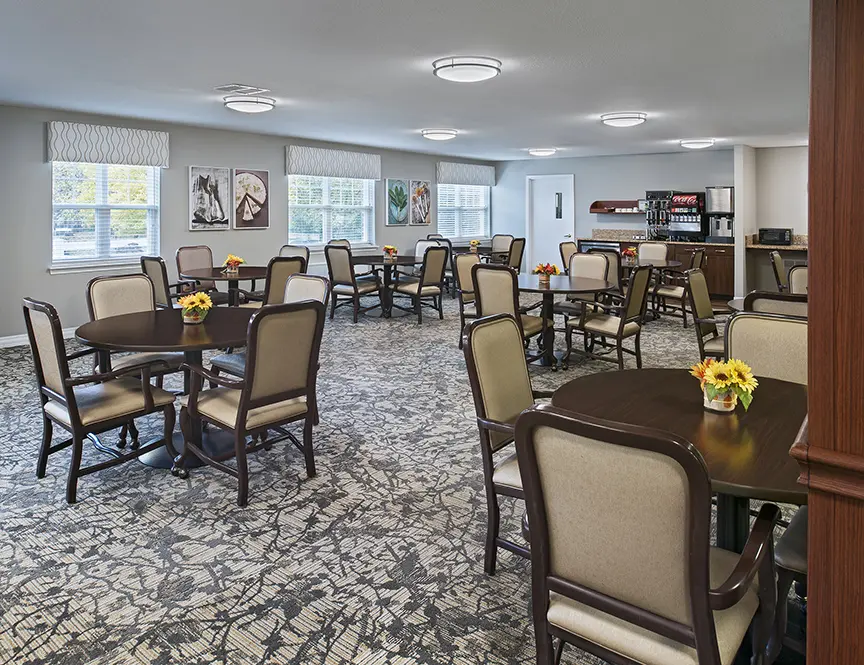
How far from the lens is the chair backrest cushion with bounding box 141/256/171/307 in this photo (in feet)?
20.4

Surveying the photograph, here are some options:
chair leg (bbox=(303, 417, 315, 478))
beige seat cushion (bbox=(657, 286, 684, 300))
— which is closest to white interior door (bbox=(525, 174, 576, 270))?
beige seat cushion (bbox=(657, 286, 684, 300))

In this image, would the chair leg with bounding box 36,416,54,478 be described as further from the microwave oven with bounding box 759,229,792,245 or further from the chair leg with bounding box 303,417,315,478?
the microwave oven with bounding box 759,229,792,245

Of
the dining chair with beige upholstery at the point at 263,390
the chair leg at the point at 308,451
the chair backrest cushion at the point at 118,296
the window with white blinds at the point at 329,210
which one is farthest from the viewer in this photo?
the window with white blinds at the point at 329,210

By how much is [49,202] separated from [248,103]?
2.60 meters

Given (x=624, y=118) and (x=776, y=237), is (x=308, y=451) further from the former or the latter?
(x=776, y=237)

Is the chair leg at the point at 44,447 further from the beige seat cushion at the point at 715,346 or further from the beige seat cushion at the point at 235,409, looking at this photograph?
the beige seat cushion at the point at 715,346

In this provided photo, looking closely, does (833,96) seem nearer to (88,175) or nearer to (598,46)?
(598,46)

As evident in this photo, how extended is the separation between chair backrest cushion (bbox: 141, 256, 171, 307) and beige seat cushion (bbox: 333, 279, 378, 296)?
2193 millimetres

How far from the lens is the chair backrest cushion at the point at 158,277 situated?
6.21 m

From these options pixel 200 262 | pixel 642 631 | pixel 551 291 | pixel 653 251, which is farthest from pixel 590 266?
pixel 642 631

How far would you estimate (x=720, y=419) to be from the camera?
206 centimetres

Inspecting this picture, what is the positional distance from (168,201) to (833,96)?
7888mm

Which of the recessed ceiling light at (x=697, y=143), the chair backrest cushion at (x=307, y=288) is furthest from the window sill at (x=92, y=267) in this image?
the recessed ceiling light at (x=697, y=143)

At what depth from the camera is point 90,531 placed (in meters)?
2.77
